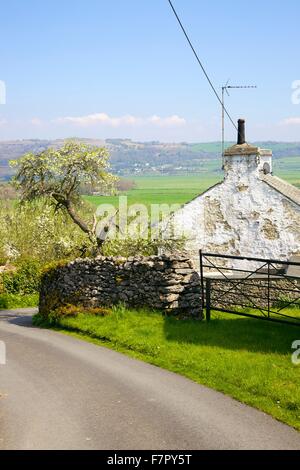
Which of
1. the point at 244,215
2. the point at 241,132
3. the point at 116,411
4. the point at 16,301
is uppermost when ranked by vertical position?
the point at 241,132

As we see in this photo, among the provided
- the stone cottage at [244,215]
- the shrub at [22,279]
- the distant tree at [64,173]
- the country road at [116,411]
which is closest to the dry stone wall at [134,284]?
the country road at [116,411]

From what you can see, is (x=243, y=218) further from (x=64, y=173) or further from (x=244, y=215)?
(x=64, y=173)

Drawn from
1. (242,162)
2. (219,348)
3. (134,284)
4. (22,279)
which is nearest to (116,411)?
(219,348)

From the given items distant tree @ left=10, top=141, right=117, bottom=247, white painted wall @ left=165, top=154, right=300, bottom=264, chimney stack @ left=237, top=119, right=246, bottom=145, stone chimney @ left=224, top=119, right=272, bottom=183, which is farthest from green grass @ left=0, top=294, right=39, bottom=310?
chimney stack @ left=237, top=119, right=246, bottom=145

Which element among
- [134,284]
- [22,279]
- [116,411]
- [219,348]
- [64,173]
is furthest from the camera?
[22,279]

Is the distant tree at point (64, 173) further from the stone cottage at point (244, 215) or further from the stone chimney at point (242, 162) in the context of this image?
the stone chimney at point (242, 162)

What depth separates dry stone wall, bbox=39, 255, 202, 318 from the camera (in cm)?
1931

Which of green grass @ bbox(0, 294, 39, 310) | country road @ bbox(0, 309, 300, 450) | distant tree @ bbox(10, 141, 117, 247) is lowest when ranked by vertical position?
green grass @ bbox(0, 294, 39, 310)

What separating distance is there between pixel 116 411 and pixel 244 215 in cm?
1784

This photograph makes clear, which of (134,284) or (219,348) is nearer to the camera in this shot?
(219,348)

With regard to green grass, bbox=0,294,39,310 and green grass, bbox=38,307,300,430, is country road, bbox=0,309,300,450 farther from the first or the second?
green grass, bbox=0,294,39,310

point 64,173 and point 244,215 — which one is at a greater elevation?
point 64,173

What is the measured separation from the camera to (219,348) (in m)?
15.3

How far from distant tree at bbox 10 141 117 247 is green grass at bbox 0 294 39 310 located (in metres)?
11.1
